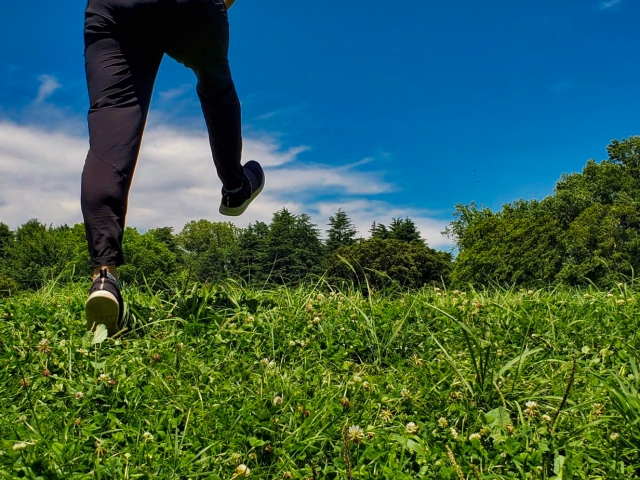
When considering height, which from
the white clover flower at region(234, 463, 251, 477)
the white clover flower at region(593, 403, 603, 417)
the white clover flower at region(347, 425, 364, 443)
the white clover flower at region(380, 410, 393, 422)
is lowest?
the white clover flower at region(234, 463, 251, 477)

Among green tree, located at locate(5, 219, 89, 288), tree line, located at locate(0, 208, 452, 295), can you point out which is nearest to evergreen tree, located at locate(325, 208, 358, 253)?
tree line, located at locate(0, 208, 452, 295)

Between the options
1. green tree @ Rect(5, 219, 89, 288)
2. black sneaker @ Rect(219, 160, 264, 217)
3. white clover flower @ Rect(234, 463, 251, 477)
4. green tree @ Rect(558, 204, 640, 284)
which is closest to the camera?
white clover flower @ Rect(234, 463, 251, 477)

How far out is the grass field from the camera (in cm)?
171

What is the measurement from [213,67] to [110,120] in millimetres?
624

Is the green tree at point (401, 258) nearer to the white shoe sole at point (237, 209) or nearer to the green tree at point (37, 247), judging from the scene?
the green tree at point (37, 247)

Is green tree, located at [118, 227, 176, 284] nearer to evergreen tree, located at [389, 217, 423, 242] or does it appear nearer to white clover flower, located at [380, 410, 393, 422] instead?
evergreen tree, located at [389, 217, 423, 242]

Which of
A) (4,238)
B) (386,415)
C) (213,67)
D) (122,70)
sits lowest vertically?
(386,415)

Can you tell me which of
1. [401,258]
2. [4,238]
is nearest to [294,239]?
[401,258]

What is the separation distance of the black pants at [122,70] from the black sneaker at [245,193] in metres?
0.80

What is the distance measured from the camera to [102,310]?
2.61 metres

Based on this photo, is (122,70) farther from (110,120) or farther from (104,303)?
(104,303)

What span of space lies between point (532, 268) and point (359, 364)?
153 ft

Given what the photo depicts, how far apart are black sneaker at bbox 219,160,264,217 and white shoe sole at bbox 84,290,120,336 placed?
1.17 metres

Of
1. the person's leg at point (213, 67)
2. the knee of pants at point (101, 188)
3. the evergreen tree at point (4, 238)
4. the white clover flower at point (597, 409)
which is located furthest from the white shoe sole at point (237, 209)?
the evergreen tree at point (4, 238)
